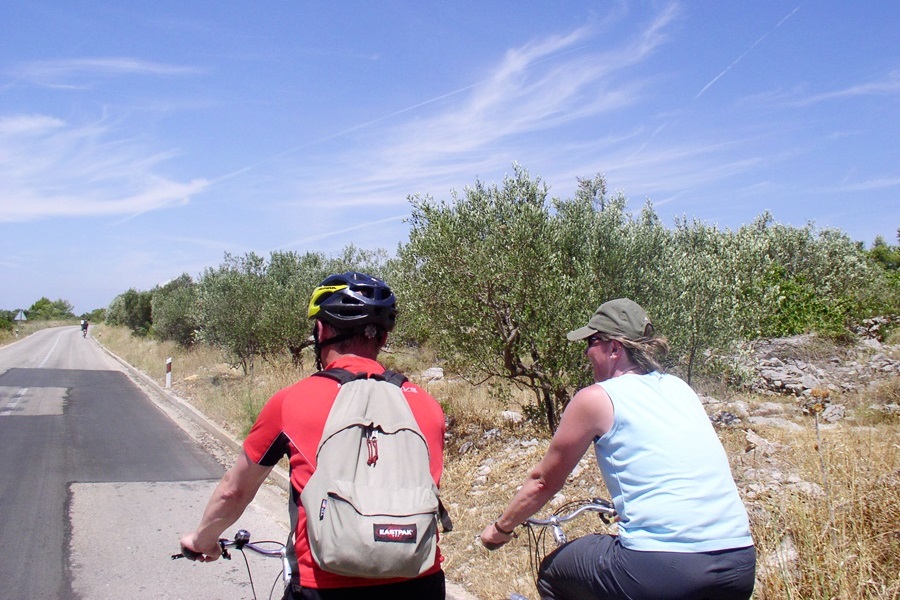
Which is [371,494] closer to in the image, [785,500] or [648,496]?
[648,496]

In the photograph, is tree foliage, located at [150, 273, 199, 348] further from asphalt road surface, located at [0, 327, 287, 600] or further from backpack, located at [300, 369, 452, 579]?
backpack, located at [300, 369, 452, 579]

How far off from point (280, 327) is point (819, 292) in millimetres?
15452

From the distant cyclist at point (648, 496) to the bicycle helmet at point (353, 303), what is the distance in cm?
78

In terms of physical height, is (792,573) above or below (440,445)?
below

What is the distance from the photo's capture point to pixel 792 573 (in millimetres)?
3867

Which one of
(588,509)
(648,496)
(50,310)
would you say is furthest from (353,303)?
(50,310)

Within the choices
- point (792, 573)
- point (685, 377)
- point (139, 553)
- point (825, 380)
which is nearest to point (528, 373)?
point (685, 377)

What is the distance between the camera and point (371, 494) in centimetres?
190

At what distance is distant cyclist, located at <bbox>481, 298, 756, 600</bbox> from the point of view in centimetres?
247

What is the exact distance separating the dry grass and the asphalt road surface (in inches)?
73.8

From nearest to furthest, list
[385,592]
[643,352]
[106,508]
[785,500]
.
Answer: [385,592] → [643,352] → [785,500] → [106,508]

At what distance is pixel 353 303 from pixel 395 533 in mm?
844

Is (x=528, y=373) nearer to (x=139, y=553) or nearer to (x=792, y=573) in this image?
(x=139, y=553)

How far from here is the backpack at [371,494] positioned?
6.10 ft
